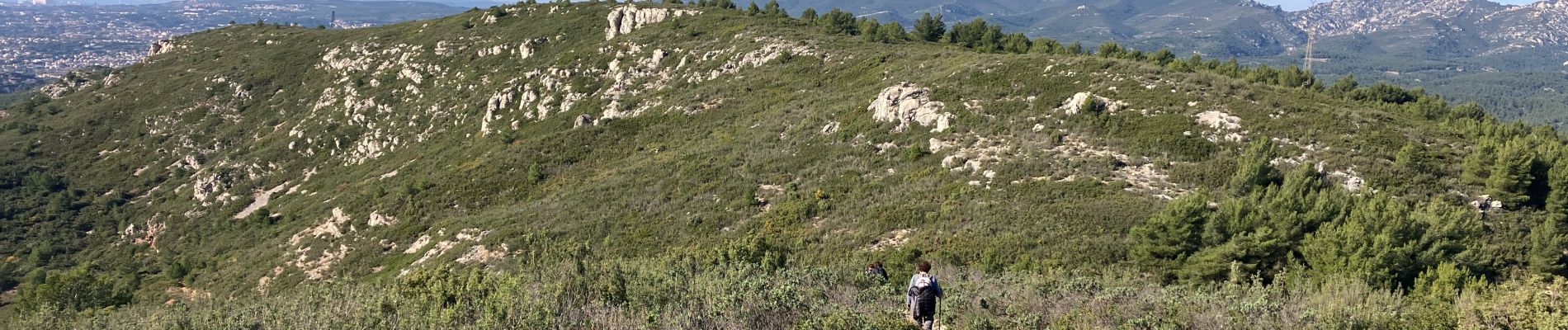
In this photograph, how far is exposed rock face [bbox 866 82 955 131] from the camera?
40.8 m

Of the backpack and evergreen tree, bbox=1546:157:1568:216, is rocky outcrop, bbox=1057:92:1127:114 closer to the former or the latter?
evergreen tree, bbox=1546:157:1568:216

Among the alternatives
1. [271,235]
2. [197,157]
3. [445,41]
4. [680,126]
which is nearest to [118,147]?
[197,157]

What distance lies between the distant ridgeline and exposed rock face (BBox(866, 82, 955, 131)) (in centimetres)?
21

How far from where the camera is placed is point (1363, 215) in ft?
63.6

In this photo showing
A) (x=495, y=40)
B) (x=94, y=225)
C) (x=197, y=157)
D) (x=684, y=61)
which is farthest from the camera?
(x=495, y=40)

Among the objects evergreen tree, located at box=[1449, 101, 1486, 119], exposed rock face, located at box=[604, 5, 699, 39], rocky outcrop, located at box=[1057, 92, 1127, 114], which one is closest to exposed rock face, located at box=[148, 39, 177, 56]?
exposed rock face, located at box=[604, 5, 699, 39]

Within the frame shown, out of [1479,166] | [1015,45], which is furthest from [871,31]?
[1479,166]

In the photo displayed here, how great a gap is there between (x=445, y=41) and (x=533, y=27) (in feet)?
39.4

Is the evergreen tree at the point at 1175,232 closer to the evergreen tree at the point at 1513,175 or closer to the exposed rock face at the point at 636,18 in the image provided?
the evergreen tree at the point at 1513,175

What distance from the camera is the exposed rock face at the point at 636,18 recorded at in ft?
276

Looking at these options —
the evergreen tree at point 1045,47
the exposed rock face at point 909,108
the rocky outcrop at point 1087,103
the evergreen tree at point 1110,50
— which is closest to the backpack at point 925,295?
the exposed rock face at point 909,108

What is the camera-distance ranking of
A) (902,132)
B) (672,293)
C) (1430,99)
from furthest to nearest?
(1430,99), (902,132), (672,293)

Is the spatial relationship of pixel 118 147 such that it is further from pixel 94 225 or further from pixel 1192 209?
pixel 1192 209

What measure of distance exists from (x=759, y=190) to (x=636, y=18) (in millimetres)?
55194
